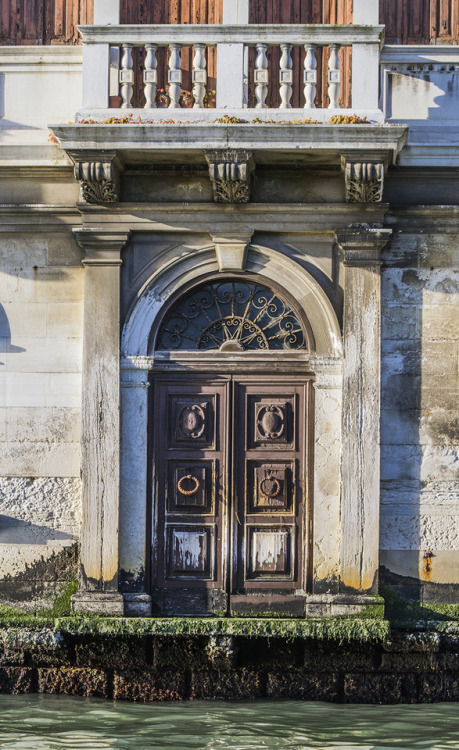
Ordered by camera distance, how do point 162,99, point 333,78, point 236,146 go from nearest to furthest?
point 236,146 → point 333,78 → point 162,99

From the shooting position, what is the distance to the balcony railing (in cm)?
895

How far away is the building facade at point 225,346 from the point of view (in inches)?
358

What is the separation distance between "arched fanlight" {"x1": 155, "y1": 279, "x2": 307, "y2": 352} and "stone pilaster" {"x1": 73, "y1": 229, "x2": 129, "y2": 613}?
53 centimetres

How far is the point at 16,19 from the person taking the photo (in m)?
9.83

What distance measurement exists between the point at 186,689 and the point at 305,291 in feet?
11.9

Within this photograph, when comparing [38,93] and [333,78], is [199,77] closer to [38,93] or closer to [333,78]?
[333,78]

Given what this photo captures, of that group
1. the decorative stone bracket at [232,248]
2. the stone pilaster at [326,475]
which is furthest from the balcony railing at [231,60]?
the stone pilaster at [326,475]

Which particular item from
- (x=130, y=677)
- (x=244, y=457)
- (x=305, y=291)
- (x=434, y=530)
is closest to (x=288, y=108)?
(x=305, y=291)

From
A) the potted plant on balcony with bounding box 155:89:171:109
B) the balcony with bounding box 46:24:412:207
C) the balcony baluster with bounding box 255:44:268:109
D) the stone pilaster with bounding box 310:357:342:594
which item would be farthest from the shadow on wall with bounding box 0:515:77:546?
the balcony baluster with bounding box 255:44:268:109

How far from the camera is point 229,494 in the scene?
9.27m

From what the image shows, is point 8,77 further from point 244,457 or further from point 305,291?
point 244,457

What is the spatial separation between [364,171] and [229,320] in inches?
70.3

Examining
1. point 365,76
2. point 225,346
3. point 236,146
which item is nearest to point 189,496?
point 225,346

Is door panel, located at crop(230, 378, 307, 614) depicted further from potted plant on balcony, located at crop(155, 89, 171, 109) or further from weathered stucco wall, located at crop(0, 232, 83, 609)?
potted plant on balcony, located at crop(155, 89, 171, 109)
